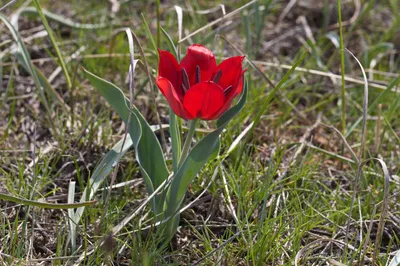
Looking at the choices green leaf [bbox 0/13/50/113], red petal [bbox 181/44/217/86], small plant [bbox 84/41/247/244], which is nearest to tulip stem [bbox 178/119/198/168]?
small plant [bbox 84/41/247/244]

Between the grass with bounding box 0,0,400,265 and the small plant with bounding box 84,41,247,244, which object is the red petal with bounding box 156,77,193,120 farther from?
the grass with bounding box 0,0,400,265

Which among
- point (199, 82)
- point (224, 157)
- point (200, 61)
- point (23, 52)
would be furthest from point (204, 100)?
point (23, 52)

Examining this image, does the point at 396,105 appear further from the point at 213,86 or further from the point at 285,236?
the point at 213,86

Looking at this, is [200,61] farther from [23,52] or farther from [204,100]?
[23,52]

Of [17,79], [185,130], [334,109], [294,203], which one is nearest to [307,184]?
[294,203]

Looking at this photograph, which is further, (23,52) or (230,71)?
(23,52)

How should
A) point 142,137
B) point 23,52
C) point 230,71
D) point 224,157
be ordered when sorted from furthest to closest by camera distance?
1. point 23,52
2. point 224,157
3. point 142,137
4. point 230,71
